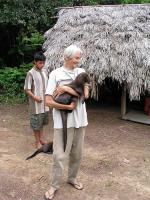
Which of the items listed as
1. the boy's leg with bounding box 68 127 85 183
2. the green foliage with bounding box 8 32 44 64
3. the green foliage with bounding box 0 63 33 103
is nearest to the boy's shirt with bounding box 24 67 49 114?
the boy's leg with bounding box 68 127 85 183

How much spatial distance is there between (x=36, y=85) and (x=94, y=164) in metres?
1.58

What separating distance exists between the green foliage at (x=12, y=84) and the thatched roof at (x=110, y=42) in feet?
5.83

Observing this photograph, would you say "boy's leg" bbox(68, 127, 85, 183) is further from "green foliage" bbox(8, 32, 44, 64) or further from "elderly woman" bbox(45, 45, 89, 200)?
"green foliage" bbox(8, 32, 44, 64)

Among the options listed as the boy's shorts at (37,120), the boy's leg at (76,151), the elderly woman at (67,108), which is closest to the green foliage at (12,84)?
the boy's shorts at (37,120)

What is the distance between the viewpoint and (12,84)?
1130 cm

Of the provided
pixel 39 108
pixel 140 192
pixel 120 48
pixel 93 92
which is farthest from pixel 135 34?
pixel 140 192

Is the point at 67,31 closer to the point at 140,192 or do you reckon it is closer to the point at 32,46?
the point at 32,46

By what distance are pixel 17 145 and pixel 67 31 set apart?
3874 millimetres

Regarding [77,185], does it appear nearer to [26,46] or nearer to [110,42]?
[110,42]

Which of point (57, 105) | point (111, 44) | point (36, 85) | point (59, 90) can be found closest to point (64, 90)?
point (59, 90)

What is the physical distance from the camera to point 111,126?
8.15 metres

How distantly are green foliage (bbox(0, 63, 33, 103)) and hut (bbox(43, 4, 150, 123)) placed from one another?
72.8 inches

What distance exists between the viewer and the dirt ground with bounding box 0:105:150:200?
4895 millimetres

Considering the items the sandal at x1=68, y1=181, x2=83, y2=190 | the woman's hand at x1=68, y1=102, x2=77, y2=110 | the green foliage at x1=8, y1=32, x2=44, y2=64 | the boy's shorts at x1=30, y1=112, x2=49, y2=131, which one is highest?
the woman's hand at x1=68, y1=102, x2=77, y2=110
